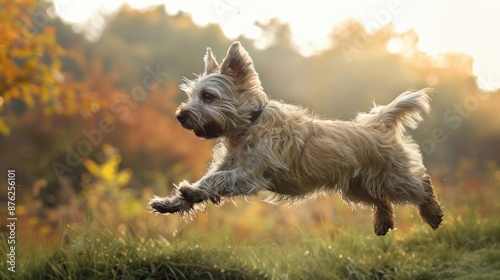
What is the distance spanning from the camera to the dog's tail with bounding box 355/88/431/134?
521 cm

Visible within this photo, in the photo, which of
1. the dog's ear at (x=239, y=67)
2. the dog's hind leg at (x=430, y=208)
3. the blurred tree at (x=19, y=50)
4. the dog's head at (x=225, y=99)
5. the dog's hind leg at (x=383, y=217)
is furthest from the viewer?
the blurred tree at (x=19, y=50)

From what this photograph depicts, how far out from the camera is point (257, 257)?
6359 millimetres

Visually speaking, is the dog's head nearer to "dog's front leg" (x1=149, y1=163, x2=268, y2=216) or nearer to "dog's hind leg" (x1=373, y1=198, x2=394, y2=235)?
"dog's front leg" (x1=149, y1=163, x2=268, y2=216)

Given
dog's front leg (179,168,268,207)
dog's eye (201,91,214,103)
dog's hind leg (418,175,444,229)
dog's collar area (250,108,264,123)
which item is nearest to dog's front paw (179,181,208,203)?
dog's front leg (179,168,268,207)

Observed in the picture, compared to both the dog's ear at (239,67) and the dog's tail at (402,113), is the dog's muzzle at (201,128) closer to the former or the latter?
the dog's ear at (239,67)

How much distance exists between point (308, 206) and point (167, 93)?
186 inches

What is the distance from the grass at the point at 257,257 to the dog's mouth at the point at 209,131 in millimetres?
1793

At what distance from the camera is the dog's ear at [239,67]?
176 inches

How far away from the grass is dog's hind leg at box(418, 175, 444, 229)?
1.23m

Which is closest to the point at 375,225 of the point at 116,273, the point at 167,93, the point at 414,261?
the point at 414,261

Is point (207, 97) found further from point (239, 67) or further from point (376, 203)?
point (376, 203)

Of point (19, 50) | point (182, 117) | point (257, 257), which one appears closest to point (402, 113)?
point (182, 117)

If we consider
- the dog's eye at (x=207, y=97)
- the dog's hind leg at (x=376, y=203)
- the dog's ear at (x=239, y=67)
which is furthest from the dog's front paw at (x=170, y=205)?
the dog's hind leg at (x=376, y=203)

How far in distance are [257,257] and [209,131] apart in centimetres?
234
